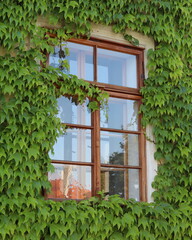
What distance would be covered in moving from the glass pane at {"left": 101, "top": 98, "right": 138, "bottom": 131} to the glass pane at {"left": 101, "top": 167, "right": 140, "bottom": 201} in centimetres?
51

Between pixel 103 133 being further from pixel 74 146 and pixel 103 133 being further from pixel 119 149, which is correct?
pixel 74 146

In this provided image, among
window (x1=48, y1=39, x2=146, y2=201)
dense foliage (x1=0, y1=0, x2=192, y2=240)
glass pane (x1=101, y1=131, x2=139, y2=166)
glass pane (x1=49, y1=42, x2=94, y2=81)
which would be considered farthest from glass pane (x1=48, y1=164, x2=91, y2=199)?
glass pane (x1=49, y1=42, x2=94, y2=81)

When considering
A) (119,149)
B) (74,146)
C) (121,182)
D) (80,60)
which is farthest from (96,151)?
(80,60)

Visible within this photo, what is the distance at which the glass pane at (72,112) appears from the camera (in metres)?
5.53

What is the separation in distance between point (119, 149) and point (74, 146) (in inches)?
22.8

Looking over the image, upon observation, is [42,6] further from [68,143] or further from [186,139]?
[186,139]

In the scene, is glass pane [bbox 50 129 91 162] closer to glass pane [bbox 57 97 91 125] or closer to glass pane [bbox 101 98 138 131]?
glass pane [bbox 57 97 91 125]

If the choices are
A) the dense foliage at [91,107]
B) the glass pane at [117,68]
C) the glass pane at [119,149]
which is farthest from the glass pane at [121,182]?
the glass pane at [117,68]

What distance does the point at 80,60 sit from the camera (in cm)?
584

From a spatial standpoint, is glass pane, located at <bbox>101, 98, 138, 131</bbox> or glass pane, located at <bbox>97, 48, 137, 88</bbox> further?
glass pane, located at <bbox>97, 48, 137, 88</bbox>

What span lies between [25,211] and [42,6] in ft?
7.04

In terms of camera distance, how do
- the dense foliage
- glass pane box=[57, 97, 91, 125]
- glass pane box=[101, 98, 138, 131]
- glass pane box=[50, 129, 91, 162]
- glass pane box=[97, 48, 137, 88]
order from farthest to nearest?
glass pane box=[97, 48, 137, 88], glass pane box=[101, 98, 138, 131], glass pane box=[57, 97, 91, 125], glass pane box=[50, 129, 91, 162], the dense foliage

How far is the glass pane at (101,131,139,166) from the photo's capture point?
18.8 ft

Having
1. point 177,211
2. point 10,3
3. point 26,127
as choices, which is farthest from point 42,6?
point 177,211
